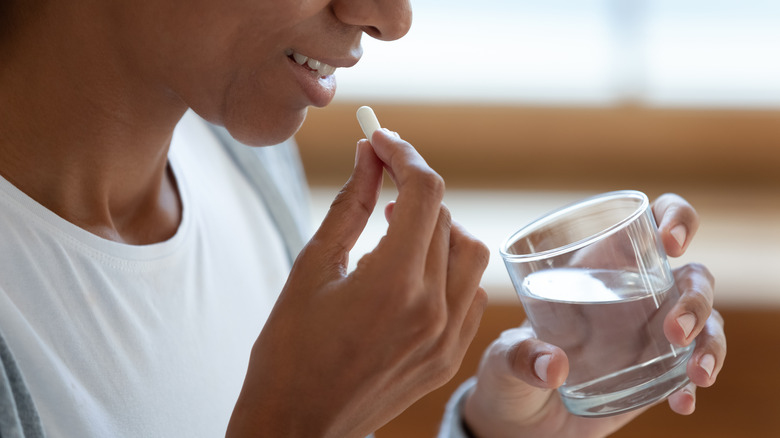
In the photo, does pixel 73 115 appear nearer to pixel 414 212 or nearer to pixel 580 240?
pixel 414 212

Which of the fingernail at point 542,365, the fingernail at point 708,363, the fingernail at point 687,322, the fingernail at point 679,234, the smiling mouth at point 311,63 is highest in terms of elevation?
the smiling mouth at point 311,63

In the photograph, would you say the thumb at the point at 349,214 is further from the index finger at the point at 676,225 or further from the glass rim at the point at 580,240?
the index finger at the point at 676,225

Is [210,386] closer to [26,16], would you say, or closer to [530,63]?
[26,16]

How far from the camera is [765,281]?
5.83 feet

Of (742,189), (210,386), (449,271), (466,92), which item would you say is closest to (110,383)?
(210,386)

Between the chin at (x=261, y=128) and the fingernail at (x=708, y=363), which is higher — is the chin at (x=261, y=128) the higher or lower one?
the higher one

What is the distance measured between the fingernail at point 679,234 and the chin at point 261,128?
36cm

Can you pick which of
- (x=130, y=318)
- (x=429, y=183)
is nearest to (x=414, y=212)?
(x=429, y=183)

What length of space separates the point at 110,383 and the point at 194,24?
0.30 m

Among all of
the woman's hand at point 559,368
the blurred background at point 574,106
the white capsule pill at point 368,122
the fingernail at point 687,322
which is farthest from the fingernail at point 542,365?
the blurred background at point 574,106

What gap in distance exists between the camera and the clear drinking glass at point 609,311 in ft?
2.21

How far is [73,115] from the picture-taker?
0.73m

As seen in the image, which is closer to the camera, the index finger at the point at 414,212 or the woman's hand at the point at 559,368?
the index finger at the point at 414,212

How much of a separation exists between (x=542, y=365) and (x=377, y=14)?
324mm
